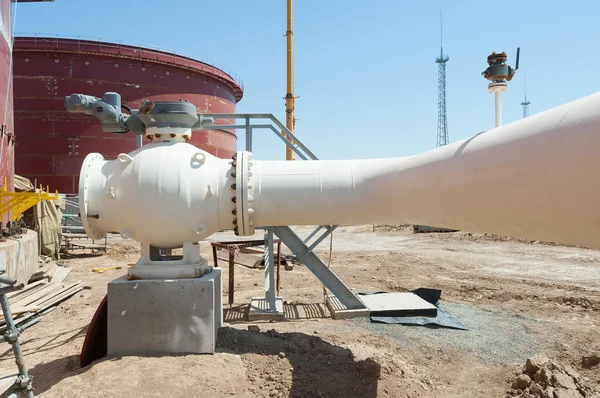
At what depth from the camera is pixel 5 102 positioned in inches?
359

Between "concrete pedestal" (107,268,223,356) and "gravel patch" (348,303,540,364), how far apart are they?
236 centimetres

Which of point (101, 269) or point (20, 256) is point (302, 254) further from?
point (101, 269)

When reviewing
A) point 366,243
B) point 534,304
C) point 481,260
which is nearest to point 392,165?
point 534,304

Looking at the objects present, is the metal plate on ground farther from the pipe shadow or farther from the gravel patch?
the pipe shadow

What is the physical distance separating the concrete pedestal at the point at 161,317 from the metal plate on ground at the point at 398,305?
272 cm

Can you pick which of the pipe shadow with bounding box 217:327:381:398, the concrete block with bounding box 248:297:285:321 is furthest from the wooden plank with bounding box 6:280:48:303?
the pipe shadow with bounding box 217:327:381:398

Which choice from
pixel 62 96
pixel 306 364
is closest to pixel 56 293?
pixel 306 364

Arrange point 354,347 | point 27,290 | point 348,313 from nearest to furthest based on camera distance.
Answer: point 354,347 → point 348,313 → point 27,290

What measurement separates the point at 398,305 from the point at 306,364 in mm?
2448

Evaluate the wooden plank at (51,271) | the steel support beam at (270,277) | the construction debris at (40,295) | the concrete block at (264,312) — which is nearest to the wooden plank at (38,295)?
the construction debris at (40,295)

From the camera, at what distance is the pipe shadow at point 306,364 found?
12.1 ft

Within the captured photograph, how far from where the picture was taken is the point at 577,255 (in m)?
12.3

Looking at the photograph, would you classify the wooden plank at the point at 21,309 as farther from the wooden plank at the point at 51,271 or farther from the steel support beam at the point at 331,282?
the steel support beam at the point at 331,282

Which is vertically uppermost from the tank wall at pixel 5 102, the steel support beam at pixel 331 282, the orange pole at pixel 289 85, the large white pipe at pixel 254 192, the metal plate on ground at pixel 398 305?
the orange pole at pixel 289 85
